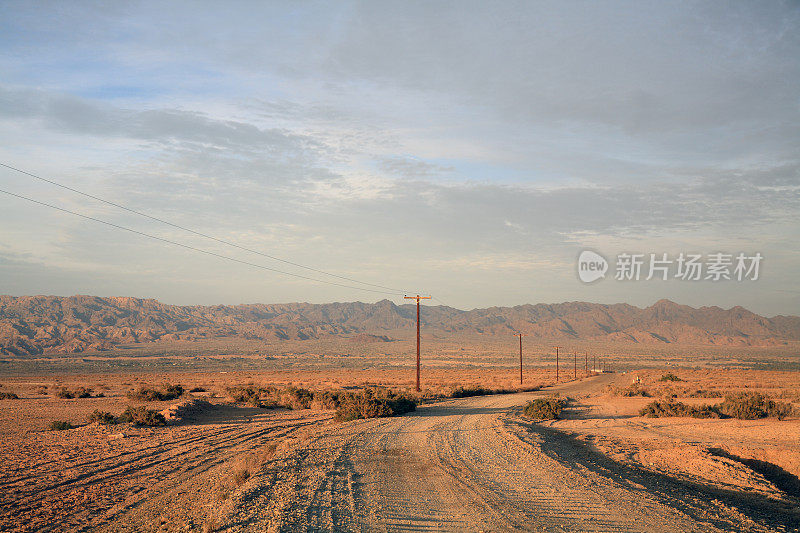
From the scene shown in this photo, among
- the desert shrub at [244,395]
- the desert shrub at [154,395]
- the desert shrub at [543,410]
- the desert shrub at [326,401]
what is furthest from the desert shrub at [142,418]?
the desert shrub at [543,410]

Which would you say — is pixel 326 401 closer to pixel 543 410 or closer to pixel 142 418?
pixel 142 418

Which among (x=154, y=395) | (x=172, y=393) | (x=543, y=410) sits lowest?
(x=172, y=393)

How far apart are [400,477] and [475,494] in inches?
91.1

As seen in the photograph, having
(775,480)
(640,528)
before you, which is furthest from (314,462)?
(775,480)

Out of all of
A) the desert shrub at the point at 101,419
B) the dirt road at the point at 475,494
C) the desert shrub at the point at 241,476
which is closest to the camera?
the dirt road at the point at 475,494

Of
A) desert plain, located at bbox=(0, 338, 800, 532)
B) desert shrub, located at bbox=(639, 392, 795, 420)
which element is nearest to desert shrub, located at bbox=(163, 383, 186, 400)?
desert plain, located at bbox=(0, 338, 800, 532)

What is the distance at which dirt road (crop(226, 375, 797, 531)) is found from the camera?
9922 mm

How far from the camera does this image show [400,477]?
44.7 feet

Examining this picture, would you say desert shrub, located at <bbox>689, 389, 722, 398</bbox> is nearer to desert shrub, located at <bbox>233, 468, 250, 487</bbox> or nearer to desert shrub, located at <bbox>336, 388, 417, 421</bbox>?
desert shrub, located at <bbox>336, 388, 417, 421</bbox>

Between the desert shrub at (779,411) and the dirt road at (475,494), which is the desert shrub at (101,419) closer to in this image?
the dirt road at (475,494)

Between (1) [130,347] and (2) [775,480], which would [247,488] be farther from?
(1) [130,347]

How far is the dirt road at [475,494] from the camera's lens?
9.92 meters

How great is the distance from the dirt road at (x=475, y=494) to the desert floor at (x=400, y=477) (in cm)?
6

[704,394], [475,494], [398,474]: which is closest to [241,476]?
[398,474]
